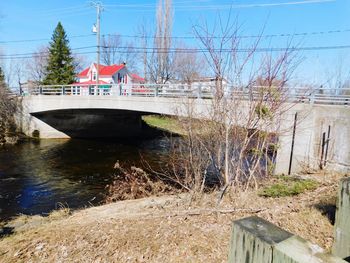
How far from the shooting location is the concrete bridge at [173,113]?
826cm

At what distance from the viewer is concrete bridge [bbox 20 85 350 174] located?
826cm

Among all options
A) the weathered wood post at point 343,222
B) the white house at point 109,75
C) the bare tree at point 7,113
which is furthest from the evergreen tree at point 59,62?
the weathered wood post at point 343,222

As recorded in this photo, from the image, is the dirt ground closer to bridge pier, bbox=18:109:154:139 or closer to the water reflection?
the water reflection

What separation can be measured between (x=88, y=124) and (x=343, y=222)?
23.0 m

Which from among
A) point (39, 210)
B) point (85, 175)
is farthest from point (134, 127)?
point (39, 210)

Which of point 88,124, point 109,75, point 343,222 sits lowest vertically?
point 88,124

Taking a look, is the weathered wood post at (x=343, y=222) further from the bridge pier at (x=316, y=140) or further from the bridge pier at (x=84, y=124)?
the bridge pier at (x=84, y=124)

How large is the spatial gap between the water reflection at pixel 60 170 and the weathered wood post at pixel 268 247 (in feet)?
26.6

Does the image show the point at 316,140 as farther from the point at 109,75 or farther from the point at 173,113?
Answer: the point at 109,75

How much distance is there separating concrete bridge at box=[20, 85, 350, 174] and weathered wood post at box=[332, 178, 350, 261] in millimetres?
4672

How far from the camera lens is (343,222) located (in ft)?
9.18

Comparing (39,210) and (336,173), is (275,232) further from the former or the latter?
(39,210)

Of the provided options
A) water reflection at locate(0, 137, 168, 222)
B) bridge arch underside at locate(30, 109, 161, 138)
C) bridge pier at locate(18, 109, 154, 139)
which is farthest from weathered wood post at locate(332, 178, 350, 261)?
bridge pier at locate(18, 109, 154, 139)

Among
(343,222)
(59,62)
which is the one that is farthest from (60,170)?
(59,62)
